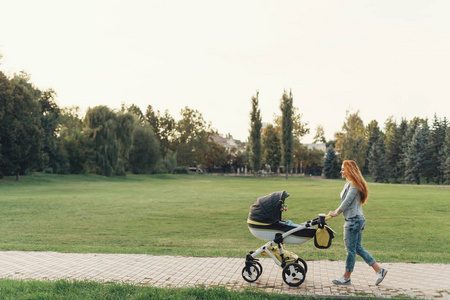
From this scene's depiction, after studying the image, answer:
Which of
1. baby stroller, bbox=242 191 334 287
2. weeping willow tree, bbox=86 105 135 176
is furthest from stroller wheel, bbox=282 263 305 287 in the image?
weeping willow tree, bbox=86 105 135 176

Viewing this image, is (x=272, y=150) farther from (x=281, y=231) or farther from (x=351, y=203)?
(x=281, y=231)

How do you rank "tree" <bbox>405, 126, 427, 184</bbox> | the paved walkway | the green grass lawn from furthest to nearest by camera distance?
"tree" <bbox>405, 126, 427, 184</bbox>, the paved walkway, the green grass lawn

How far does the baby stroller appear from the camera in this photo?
19.1 feet

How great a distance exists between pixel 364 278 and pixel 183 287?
2.81 metres

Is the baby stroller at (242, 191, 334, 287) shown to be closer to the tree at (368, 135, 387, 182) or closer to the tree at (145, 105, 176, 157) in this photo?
the tree at (368, 135, 387, 182)

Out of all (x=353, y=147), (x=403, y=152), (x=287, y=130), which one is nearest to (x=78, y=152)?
(x=287, y=130)

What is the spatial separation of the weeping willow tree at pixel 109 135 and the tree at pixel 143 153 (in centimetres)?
1112

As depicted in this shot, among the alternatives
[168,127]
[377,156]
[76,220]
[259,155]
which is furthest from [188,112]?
[76,220]

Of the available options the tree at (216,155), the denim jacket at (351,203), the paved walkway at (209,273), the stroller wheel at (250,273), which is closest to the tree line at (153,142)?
the tree at (216,155)

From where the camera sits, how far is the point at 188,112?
89062 millimetres

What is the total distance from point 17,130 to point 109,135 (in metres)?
13.6

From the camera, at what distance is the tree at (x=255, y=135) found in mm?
72438

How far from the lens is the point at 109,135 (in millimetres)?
52188

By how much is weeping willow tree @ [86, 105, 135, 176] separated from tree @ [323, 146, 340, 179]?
116 feet
